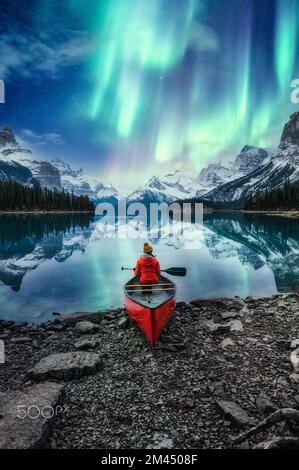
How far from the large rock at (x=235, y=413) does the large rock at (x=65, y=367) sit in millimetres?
4218

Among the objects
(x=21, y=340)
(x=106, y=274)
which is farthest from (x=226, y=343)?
(x=106, y=274)

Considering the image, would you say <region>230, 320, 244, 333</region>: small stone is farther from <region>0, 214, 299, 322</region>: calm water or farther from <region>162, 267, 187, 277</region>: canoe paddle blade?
<region>0, 214, 299, 322</region>: calm water

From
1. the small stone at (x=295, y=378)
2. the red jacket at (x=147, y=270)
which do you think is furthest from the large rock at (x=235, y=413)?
the red jacket at (x=147, y=270)

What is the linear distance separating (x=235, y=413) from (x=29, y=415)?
484 cm

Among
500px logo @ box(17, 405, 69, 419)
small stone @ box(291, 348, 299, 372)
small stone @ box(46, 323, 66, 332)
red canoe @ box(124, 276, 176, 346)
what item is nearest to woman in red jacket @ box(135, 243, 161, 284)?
red canoe @ box(124, 276, 176, 346)

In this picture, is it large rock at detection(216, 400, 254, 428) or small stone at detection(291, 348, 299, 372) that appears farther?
small stone at detection(291, 348, 299, 372)

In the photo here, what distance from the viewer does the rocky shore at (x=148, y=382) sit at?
7.18 metres

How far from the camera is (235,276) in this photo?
28266 millimetres

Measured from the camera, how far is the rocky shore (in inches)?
283

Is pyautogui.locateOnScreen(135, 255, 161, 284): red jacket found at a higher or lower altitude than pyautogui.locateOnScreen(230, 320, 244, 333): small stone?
higher

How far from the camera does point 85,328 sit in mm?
14219

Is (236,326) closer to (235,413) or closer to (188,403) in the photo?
(188,403)

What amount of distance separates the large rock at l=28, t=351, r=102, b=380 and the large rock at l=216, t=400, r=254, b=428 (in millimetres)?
4218
